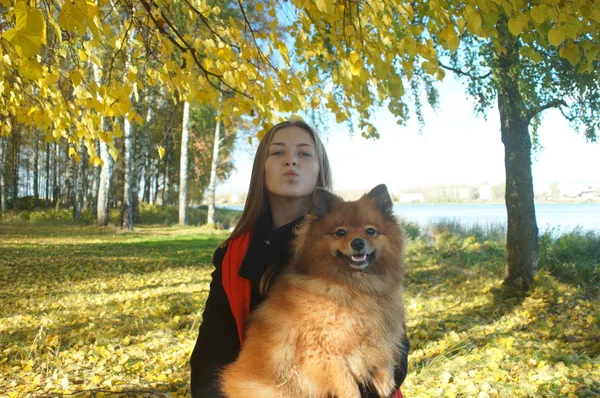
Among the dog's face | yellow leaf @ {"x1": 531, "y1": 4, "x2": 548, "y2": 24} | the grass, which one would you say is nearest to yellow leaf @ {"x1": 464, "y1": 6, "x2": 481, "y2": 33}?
yellow leaf @ {"x1": 531, "y1": 4, "x2": 548, "y2": 24}

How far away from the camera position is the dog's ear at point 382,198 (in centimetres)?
207

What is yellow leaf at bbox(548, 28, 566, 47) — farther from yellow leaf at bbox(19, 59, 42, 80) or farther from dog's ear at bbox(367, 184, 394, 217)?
yellow leaf at bbox(19, 59, 42, 80)

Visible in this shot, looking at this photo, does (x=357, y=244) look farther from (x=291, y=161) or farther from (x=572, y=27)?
(x=572, y=27)

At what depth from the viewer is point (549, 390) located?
4.71m

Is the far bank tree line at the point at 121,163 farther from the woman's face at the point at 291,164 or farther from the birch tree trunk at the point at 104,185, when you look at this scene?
the woman's face at the point at 291,164

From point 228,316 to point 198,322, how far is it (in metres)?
4.77

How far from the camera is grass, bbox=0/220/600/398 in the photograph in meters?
4.79

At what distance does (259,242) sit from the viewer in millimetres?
2047

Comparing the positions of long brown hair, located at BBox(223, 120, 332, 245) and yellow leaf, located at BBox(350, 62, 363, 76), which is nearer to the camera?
long brown hair, located at BBox(223, 120, 332, 245)

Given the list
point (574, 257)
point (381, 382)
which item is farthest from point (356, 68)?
point (574, 257)

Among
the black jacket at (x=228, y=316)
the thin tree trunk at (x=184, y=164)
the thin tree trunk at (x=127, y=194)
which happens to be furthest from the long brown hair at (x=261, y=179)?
the thin tree trunk at (x=184, y=164)

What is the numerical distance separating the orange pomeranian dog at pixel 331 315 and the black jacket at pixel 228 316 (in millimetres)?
85

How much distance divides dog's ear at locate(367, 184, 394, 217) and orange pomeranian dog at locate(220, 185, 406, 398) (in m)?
0.02

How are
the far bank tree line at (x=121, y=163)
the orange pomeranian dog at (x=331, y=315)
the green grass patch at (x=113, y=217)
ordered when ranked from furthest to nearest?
the far bank tree line at (x=121, y=163) < the green grass patch at (x=113, y=217) < the orange pomeranian dog at (x=331, y=315)
